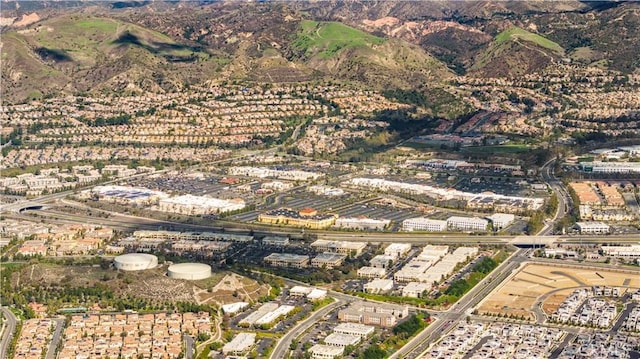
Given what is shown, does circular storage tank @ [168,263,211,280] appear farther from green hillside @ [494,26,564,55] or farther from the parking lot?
green hillside @ [494,26,564,55]

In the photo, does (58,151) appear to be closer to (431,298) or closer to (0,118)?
(0,118)

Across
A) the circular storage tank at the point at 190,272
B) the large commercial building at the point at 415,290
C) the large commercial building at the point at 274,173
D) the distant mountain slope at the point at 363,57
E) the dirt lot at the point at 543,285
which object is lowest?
the large commercial building at the point at 274,173

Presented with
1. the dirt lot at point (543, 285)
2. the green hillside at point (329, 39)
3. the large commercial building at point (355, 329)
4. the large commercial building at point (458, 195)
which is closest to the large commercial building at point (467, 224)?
the large commercial building at point (458, 195)

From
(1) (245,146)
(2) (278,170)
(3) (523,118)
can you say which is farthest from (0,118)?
(3) (523,118)

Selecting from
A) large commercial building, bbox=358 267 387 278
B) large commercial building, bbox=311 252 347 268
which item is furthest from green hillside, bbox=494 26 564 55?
large commercial building, bbox=358 267 387 278

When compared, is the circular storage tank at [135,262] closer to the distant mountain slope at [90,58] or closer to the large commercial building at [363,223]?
the large commercial building at [363,223]

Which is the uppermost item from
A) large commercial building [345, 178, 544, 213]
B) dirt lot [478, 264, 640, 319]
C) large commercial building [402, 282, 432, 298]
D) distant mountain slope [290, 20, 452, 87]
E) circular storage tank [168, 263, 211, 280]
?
distant mountain slope [290, 20, 452, 87]
